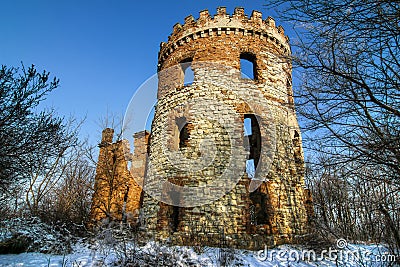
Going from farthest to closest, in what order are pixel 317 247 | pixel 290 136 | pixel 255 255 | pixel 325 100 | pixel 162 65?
pixel 162 65
pixel 290 136
pixel 317 247
pixel 255 255
pixel 325 100

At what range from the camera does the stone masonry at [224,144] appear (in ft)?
22.7

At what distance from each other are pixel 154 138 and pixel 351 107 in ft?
21.2

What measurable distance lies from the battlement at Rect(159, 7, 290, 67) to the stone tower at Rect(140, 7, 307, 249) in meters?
0.04

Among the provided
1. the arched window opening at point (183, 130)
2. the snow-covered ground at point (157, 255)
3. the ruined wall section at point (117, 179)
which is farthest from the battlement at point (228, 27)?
the snow-covered ground at point (157, 255)

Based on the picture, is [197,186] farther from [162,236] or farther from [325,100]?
[325,100]

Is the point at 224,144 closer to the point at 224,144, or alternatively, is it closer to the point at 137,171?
the point at 224,144

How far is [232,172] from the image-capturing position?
23.8ft

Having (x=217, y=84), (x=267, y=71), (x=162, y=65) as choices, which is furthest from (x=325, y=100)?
(x=162, y=65)

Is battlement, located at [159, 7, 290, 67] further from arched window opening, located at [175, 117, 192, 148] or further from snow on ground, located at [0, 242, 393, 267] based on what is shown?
snow on ground, located at [0, 242, 393, 267]
